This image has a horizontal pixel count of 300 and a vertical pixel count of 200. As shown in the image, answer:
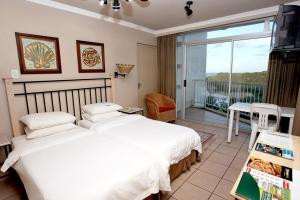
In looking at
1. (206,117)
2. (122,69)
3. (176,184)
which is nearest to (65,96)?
(122,69)

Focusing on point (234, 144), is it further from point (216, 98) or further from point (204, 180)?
point (216, 98)

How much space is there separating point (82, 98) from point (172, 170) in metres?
2.07

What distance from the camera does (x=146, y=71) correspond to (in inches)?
174

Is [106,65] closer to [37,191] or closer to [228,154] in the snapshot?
[37,191]

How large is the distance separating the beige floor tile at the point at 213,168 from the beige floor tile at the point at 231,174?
55mm

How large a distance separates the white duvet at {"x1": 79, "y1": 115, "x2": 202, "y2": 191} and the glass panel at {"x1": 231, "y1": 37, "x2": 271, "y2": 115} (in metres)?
2.33

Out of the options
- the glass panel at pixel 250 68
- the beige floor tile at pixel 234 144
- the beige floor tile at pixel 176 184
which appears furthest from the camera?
the glass panel at pixel 250 68

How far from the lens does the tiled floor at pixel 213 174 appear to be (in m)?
1.89

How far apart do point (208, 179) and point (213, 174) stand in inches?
5.8

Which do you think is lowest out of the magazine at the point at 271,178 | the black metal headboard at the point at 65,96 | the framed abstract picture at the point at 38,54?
the magazine at the point at 271,178

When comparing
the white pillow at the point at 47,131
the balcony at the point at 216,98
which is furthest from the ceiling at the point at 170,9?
the white pillow at the point at 47,131

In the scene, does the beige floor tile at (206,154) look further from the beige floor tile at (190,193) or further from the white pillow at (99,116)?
the white pillow at (99,116)

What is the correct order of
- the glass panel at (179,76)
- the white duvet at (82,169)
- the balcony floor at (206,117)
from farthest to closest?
1. the glass panel at (179,76)
2. the balcony floor at (206,117)
3. the white duvet at (82,169)

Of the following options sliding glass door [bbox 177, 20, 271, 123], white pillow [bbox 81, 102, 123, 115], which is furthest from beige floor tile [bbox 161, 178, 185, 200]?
sliding glass door [bbox 177, 20, 271, 123]
